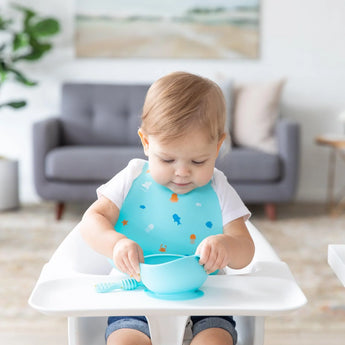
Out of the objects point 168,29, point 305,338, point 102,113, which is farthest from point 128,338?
point 168,29

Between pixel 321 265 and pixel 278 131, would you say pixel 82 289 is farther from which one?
pixel 278 131

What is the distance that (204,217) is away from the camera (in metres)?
1.29

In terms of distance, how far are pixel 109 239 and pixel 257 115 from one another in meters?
3.03

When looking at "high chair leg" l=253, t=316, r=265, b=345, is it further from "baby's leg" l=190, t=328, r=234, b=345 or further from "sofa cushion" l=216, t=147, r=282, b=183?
"sofa cushion" l=216, t=147, r=282, b=183

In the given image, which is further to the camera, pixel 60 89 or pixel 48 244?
pixel 60 89

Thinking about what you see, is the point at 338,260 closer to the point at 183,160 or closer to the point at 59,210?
the point at 183,160

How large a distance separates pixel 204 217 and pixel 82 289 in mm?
350

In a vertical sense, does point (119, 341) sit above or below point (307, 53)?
below

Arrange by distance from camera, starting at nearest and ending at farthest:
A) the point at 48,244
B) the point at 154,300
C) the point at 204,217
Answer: the point at 154,300 < the point at 204,217 < the point at 48,244

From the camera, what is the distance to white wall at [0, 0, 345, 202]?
4.53 m

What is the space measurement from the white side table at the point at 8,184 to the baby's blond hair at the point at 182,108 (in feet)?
9.87

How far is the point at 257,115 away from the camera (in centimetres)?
407

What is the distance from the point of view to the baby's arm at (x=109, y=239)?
3.49 feet

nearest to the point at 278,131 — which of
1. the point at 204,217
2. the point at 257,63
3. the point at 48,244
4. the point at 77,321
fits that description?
the point at 257,63
